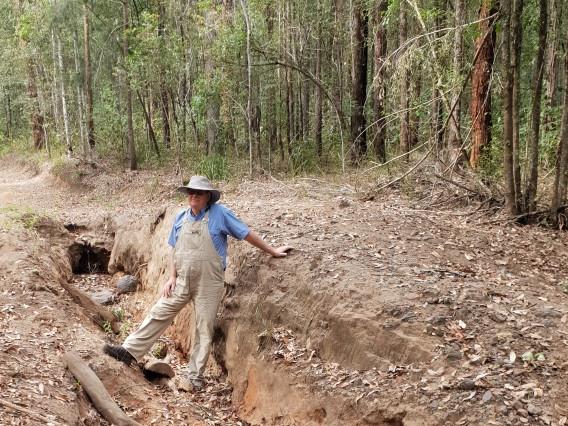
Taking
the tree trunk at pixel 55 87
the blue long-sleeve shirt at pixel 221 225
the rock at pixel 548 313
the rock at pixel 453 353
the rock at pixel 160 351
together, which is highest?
the tree trunk at pixel 55 87

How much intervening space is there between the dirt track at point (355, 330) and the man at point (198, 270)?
0.41 m

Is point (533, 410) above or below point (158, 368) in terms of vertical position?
above

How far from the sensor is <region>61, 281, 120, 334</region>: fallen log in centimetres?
753

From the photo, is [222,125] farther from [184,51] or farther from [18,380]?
[18,380]

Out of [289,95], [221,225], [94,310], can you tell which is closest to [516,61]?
[221,225]

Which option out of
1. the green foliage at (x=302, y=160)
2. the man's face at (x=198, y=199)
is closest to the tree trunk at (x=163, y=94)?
the green foliage at (x=302, y=160)

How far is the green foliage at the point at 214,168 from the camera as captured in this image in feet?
44.1

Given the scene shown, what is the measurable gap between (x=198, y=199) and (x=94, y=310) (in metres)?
3.03

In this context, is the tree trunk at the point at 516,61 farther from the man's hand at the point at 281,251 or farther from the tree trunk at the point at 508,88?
the man's hand at the point at 281,251

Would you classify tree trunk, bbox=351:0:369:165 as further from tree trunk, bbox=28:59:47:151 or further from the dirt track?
tree trunk, bbox=28:59:47:151

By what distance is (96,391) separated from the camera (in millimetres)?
4809

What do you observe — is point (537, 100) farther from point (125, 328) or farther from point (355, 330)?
point (125, 328)

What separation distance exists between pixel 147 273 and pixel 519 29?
23.9 feet

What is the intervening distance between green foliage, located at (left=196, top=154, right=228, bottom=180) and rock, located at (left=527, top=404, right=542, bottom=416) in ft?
33.3
